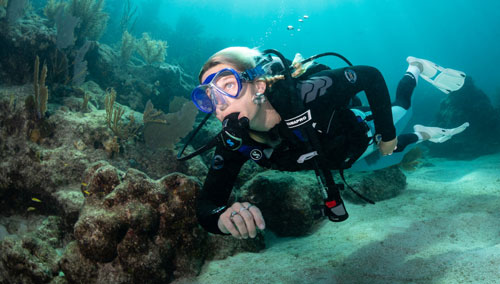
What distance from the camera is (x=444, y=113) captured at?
14.0 meters

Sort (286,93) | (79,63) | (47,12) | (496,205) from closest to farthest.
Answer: (286,93)
(496,205)
(79,63)
(47,12)

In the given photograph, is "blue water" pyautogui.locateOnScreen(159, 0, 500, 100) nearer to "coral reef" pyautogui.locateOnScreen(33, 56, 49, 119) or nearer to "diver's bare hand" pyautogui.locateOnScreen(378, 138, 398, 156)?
"coral reef" pyautogui.locateOnScreen(33, 56, 49, 119)

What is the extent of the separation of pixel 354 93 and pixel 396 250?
1882mm

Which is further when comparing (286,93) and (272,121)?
(272,121)

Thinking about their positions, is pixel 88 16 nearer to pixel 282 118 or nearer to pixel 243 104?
pixel 243 104

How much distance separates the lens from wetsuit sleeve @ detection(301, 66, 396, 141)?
2.47 m

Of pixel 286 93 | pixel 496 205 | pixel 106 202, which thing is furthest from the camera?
pixel 496 205

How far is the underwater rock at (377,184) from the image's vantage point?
16.2ft

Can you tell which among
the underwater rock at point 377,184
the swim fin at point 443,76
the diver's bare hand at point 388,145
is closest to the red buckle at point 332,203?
the diver's bare hand at point 388,145

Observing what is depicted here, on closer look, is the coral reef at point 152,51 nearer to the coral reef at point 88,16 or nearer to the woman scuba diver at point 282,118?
the coral reef at point 88,16

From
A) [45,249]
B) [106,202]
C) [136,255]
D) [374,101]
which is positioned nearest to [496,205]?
[374,101]

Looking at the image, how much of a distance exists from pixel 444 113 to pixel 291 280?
54.3ft

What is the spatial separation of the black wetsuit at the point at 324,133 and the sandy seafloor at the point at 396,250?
3.45 ft

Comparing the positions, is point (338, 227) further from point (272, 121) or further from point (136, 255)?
point (136, 255)
